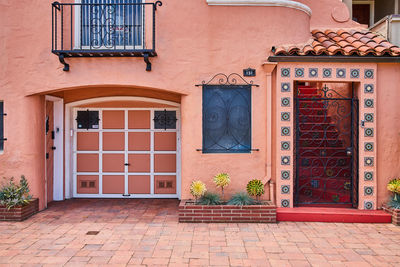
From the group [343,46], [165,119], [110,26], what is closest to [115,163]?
[165,119]

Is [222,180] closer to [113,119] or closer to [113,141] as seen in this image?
[113,141]

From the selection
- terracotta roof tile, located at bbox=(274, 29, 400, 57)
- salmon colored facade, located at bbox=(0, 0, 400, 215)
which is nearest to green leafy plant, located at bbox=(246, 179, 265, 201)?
salmon colored facade, located at bbox=(0, 0, 400, 215)

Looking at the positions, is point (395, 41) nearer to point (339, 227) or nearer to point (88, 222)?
point (339, 227)

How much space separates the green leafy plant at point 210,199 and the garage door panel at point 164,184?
6.23 ft

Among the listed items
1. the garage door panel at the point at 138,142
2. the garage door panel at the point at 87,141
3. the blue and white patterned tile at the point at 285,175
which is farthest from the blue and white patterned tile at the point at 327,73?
the garage door panel at the point at 87,141

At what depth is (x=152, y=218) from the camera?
6832mm

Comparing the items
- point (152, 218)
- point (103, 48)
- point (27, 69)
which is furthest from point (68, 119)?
point (152, 218)

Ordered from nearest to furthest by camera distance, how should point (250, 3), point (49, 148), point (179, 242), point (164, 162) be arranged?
1. point (179, 242)
2. point (250, 3)
3. point (49, 148)
4. point (164, 162)

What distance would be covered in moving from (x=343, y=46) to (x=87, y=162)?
689 cm

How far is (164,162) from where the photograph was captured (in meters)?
8.53

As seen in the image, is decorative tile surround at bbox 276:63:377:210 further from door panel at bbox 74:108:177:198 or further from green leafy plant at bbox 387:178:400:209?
door panel at bbox 74:108:177:198

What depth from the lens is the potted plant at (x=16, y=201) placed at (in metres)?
6.62

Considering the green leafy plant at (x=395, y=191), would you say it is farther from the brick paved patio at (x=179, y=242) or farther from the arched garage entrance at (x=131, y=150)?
the arched garage entrance at (x=131, y=150)

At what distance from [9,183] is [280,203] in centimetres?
592
